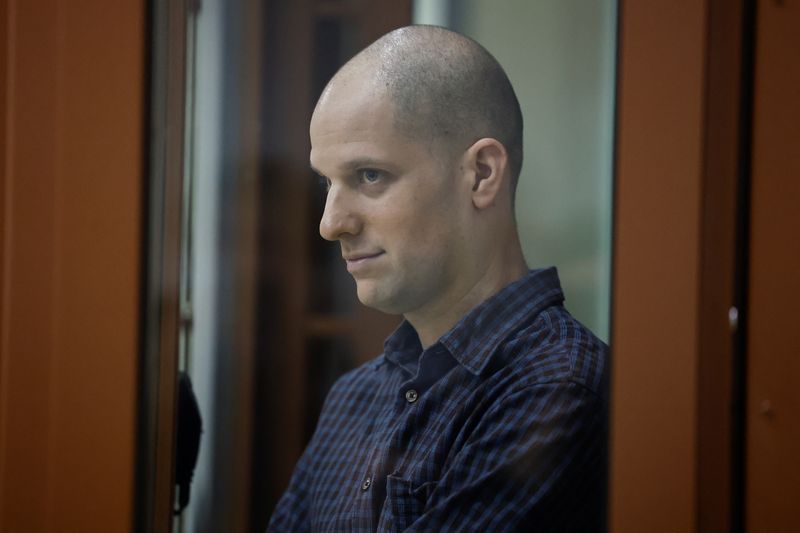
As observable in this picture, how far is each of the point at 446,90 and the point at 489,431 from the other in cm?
42

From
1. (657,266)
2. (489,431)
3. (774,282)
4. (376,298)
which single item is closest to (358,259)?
(376,298)

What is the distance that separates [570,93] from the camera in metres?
1.14

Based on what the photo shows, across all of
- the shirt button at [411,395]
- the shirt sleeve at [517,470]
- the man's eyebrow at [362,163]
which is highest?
the man's eyebrow at [362,163]

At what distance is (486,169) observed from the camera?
1117 millimetres

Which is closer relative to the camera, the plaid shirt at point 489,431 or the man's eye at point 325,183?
the plaid shirt at point 489,431

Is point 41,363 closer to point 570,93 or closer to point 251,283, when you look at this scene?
point 251,283

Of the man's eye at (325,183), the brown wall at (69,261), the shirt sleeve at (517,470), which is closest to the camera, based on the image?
the shirt sleeve at (517,470)

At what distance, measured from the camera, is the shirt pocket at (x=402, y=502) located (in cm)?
109

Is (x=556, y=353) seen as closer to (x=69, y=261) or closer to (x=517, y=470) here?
(x=517, y=470)

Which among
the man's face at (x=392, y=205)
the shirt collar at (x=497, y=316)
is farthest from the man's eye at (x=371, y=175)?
the shirt collar at (x=497, y=316)

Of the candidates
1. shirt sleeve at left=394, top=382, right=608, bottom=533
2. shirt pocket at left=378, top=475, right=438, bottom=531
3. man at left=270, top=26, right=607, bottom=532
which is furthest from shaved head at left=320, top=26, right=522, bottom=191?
shirt pocket at left=378, top=475, right=438, bottom=531

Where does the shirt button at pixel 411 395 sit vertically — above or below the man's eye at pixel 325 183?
below

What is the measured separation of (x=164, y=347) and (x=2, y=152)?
0.39 m

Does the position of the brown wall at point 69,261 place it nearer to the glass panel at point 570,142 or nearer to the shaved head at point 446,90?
the shaved head at point 446,90
